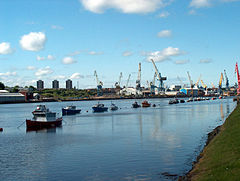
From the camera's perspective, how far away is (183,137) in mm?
50938

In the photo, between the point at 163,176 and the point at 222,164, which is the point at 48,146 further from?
the point at 222,164

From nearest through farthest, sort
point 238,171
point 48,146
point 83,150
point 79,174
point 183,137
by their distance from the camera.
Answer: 1. point 238,171
2. point 79,174
3. point 83,150
4. point 48,146
5. point 183,137

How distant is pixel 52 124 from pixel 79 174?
48060 mm

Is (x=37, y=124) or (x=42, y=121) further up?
(x=42, y=121)

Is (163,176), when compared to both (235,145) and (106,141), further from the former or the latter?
(106,141)

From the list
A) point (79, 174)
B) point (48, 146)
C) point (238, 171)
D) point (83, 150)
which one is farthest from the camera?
point (48, 146)

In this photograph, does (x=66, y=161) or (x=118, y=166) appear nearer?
(x=118, y=166)

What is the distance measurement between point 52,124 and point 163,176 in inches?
2067

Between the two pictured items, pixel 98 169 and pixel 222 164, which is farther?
pixel 98 169

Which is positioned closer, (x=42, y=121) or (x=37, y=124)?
(x=37, y=124)

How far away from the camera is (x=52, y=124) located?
7544cm

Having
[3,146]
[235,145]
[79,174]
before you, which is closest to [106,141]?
[3,146]

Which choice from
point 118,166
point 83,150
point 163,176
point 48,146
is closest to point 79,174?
point 118,166

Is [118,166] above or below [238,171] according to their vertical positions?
below
